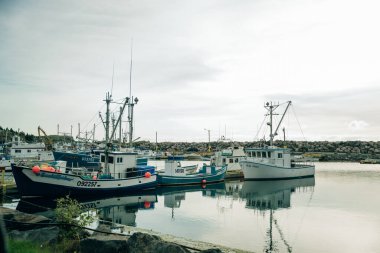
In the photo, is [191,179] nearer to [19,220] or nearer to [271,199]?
[271,199]

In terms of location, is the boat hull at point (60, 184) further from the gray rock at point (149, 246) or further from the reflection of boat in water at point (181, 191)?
the gray rock at point (149, 246)

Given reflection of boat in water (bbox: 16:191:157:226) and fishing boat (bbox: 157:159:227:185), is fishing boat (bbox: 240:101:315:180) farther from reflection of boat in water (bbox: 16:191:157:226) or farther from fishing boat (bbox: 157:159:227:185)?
reflection of boat in water (bbox: 16:191:157:226)

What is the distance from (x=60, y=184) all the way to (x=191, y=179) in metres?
17.1

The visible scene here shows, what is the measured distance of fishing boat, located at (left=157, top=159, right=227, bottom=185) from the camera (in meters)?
37.3

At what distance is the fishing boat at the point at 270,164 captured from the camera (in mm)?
43312

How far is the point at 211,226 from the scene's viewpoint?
19.1 meters

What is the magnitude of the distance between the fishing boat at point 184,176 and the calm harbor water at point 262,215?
155 centimetres

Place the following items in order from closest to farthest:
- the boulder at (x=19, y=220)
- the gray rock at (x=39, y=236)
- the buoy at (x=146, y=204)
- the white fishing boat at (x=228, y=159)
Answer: the gray rock at (x=39, y=236) < the boulder at (x=19, y=220) < the buoy at (x=146, y=204) < the white fishing boat at (x=228, y=159)

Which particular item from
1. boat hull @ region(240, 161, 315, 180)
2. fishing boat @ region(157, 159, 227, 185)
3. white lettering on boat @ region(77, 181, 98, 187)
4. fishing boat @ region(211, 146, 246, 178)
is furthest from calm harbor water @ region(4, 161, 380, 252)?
fishing boat @ region(211, 146, 246, 178)

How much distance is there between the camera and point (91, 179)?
91.4 ft

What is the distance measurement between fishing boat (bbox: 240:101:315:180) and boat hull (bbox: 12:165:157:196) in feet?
65.3

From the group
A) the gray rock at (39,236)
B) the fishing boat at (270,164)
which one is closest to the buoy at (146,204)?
the gray rock at (39,236)

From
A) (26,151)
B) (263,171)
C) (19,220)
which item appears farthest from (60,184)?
(26,151)

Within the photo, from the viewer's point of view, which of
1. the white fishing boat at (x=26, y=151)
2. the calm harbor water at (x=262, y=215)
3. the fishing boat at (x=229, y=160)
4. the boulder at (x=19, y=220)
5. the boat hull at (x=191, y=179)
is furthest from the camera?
the white fishing boat at (x=26, y=151)
